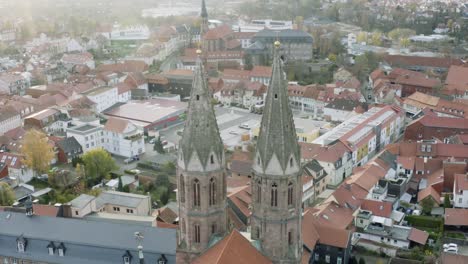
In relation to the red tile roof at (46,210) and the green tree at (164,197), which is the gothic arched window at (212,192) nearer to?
the red tile roof at (46,210)

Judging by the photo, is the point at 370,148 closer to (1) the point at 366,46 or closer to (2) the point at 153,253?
(2) the point at 153,253

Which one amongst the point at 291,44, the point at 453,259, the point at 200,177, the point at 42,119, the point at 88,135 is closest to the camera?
the point at 200,177

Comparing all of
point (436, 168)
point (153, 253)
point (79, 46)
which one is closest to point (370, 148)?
point (436, 168)

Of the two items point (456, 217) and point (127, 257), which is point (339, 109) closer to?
point (456, 217)

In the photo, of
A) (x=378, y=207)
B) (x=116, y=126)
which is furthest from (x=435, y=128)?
(x=116, y=126)

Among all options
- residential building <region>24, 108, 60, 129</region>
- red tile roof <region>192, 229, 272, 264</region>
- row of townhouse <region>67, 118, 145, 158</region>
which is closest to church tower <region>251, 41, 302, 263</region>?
red tile roof <region>192, 229, 272, 264</region>

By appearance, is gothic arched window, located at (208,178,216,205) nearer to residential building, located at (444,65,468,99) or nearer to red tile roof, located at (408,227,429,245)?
red tile roof, located at (408,227,429,245)
